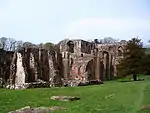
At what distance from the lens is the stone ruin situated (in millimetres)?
40406

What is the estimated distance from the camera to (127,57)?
132ft

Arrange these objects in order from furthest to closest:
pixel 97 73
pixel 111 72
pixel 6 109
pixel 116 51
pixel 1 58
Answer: pixel 116 51, pixel 111 72, pixel 97 73, pixel 1 58, pixel 6 109

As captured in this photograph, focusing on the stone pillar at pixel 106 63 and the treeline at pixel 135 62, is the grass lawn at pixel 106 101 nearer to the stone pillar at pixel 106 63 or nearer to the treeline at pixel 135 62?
the treeline at pixel 135 62

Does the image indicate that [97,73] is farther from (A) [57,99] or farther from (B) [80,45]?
(A) [57,99]

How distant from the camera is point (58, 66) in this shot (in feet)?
178

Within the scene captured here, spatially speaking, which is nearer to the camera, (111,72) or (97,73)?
(97,73)

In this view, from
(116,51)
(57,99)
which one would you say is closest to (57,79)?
(57,99)

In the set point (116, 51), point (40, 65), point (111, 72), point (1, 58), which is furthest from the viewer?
point (116, 51)

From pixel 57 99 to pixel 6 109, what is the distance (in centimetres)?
429

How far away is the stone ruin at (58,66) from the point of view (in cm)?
4041

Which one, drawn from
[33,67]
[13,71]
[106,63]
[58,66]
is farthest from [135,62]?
[106,63]

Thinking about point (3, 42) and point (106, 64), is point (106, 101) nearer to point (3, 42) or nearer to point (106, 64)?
point (106, 64)

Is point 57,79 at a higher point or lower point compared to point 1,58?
lower

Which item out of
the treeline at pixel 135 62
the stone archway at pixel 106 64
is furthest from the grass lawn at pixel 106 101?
the stone archway at pixel 106 64
